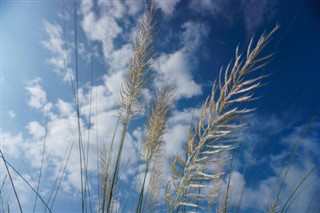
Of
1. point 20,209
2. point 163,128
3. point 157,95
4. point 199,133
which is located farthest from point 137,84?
point 20,209

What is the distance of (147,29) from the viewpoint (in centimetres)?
205

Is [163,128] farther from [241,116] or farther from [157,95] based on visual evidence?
[241,116]

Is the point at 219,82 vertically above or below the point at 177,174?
above

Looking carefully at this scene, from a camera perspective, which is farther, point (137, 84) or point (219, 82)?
point (137, 84)

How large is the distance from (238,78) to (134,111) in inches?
47.0

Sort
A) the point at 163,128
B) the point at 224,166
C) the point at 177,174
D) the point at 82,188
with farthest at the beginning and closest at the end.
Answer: the point at 224,166, the point at 82,188, the point at 163,128, the point at 177,174

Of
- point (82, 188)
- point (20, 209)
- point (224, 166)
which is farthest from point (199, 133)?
point (20, 209)

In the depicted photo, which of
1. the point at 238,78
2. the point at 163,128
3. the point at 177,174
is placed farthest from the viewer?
the point at 163,128

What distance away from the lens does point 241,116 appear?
1197 millimetres

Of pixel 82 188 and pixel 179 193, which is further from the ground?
pixel 82 188

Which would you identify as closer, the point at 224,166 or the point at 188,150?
the point at 188,150

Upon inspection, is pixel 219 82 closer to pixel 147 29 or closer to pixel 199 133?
pixel 199 133

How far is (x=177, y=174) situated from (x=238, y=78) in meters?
0.53

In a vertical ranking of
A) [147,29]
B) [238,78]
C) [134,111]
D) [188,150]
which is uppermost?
[147,29]
